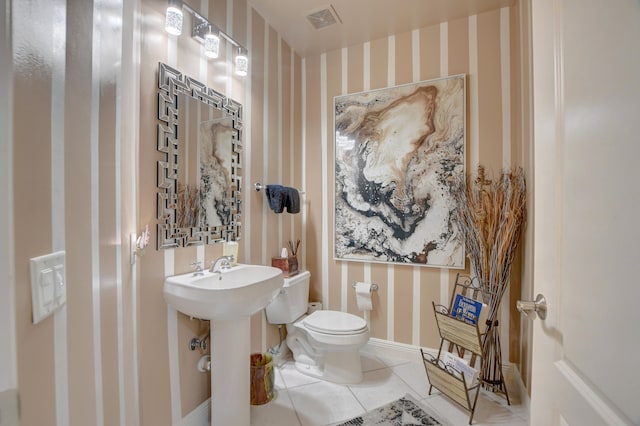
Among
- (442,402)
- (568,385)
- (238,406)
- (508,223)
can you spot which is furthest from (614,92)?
(442,402)

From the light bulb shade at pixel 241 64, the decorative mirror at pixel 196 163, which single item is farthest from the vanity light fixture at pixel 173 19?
the light bulb shade at pixel 241 64

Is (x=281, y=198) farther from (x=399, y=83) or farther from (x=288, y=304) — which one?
(x=399, y=83)

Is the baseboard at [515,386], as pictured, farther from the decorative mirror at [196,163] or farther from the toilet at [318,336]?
the decorative mirror at [196,163]

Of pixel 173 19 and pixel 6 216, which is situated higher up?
pixel 173 19

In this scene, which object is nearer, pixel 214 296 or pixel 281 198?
pixel 214 296

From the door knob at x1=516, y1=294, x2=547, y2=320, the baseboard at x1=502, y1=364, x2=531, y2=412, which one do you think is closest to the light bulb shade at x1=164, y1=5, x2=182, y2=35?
the door knob at x1=516, y1=294, x2=547, y2=320

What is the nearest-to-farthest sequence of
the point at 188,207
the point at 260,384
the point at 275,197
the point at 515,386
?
the point at 188,207 < the point at 260,384 < the point at 515,386 < the point at 275,197

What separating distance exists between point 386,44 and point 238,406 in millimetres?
2875

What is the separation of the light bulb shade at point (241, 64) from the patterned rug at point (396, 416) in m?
2.33

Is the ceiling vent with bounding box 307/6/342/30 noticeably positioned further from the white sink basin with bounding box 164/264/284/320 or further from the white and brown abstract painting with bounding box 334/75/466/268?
the white sink basin with bounding box 164/264/284/320

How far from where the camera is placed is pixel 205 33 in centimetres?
163

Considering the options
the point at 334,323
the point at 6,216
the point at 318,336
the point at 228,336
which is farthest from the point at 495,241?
the point at 6,216

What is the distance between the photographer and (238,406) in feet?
5.01

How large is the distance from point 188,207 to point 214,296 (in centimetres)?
57
